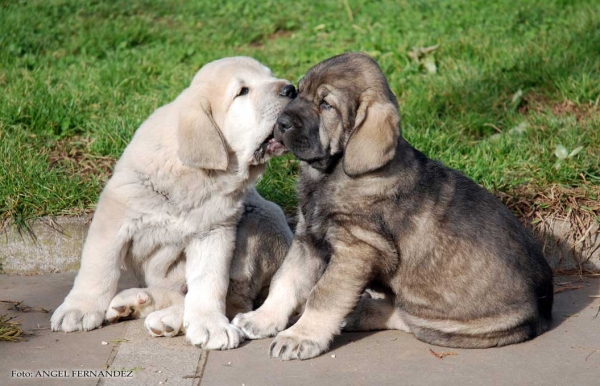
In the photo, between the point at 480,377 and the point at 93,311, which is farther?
the point at 93,311

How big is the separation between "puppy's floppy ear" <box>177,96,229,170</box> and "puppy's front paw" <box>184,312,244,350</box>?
86 centimetres

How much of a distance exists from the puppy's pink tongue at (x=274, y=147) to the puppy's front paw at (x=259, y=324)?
3.10 feet

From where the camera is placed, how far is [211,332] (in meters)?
4.61

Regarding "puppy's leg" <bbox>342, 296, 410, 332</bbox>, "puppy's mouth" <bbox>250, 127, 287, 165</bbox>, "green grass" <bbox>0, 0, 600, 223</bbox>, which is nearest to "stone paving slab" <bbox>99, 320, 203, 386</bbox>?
"puppy's leg" <bbox>342, 296, 410, 332</bbox>

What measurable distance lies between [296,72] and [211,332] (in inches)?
155

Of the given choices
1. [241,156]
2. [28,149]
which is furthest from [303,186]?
[28,149]

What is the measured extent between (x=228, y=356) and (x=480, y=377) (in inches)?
52.8

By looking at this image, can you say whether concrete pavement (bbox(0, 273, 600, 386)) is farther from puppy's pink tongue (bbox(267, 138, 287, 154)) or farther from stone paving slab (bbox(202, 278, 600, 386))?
puppy's pink tongue (bbox(267, 138, 287, 154))

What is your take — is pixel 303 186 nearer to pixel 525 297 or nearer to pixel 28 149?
pixel 525 297

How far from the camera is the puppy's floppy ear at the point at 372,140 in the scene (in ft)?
14.6

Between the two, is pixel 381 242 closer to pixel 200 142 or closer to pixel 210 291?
pixel 210 291

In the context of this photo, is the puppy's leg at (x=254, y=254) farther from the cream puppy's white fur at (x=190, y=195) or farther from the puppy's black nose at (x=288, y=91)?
the puppy's black nose at (x=288, y=91)

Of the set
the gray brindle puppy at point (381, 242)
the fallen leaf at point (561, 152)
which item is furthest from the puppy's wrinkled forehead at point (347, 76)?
the fallen leaf at point (561, 152)

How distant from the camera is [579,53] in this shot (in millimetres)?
8047
